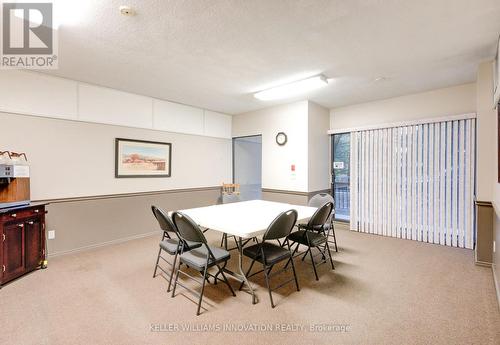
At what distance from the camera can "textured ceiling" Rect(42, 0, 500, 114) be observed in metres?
2.01

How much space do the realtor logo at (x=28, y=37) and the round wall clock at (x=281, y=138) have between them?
3.68m

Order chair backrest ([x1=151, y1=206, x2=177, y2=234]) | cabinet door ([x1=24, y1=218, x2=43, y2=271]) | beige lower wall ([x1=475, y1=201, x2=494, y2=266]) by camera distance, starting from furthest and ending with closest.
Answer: beige lower wall ([x1=475, y1=201, x2=494, y2=266]) → cabinet door ([x1=24, y1=218, x2=43, y2=271]) → chair backrest ([x1=151, y1=206, x2=177, y2=234])

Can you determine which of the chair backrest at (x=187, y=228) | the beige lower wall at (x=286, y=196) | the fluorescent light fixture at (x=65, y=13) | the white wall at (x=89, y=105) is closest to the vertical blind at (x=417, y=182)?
the beige lower wall at (x=286, y=196)

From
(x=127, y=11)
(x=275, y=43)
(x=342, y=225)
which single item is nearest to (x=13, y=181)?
(x=127, y=11)

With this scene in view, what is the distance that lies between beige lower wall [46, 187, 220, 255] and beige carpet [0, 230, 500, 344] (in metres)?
0.56

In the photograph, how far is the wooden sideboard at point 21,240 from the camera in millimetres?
2629

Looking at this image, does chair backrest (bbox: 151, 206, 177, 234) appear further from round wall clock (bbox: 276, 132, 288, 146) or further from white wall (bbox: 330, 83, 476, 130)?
white wall (bbox: 330, 83, 476, 130)

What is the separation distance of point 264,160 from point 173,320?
372 cm

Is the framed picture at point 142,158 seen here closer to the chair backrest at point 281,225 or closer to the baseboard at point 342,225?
the chair backrest at point 281,225

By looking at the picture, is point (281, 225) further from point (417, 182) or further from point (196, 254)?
point (417, 182)


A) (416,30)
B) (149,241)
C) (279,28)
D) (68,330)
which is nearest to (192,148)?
(149,241)

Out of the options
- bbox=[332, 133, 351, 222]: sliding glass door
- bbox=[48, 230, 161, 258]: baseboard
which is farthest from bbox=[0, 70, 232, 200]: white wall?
bbox=[332, 133, 351, 222]: sliding glass door

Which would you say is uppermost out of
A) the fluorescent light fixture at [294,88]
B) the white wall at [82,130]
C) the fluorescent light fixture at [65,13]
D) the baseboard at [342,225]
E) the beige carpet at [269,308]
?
the fluorescent light fixture at [65,13]

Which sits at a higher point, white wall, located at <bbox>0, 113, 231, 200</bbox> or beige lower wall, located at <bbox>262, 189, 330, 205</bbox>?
white wall, located at <bbox>0, 113, 231, 200</bbox>
